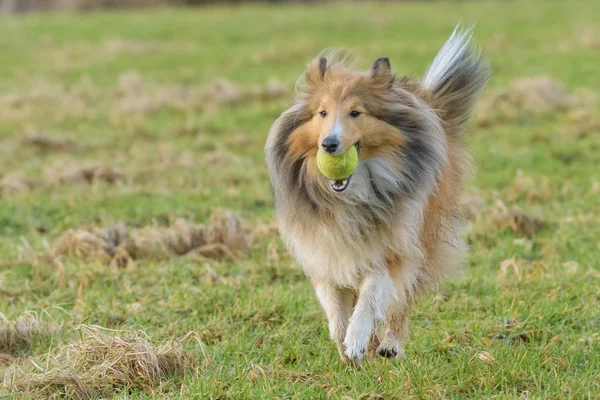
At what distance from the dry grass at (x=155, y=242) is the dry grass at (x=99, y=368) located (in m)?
2.23

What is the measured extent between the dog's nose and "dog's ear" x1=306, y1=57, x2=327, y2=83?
0.63 m

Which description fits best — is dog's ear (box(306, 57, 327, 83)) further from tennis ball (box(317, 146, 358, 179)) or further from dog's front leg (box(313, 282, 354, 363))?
dog's front leg (box(313, 282, 354, 363))

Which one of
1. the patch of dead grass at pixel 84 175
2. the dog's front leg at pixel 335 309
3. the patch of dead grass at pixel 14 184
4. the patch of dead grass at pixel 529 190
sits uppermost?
the dog's front leg at pixel 335 309

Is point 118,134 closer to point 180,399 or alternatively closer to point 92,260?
point 92,260

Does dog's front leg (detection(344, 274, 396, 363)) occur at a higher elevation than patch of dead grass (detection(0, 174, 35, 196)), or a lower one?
higher

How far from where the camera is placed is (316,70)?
17.5 ft

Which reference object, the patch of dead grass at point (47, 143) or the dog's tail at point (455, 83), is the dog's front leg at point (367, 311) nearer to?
the dog's tail at point (455, 83)

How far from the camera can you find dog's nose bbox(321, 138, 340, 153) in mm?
4797

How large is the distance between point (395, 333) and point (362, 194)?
33.9 inches

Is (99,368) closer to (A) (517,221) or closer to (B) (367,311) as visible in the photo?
(B) (367,311)

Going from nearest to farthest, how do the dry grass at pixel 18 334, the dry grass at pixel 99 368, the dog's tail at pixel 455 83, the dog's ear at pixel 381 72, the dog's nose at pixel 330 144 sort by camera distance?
the dry grass at pixel 99 368, the dog's nose at pixel 330 144, the dog's ear at pixel 381 72, the dry grass at pixel 18 334, the dog's tail at pixel 455 83

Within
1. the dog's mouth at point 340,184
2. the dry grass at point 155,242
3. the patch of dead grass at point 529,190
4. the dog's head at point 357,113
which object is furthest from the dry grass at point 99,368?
the patch of dead grass at point 529,190

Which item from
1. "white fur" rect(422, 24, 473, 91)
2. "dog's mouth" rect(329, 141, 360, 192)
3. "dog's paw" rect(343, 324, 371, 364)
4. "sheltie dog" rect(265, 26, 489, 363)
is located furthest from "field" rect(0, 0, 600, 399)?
"white fur" rect(422, 24, 473, 91)

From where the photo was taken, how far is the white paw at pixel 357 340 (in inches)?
190
